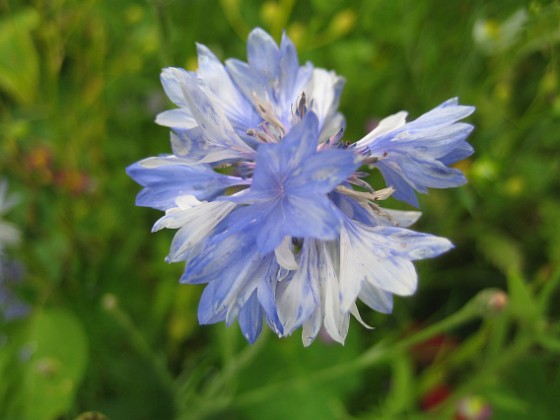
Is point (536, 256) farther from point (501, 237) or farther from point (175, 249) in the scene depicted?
point (175, 249)

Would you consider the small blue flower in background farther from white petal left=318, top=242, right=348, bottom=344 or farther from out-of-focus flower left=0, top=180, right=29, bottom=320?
out-of-focus flower left=0, top=180, right=29, bottom=320

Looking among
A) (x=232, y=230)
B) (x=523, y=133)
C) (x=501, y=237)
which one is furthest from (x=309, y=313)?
(x=501, y=237)

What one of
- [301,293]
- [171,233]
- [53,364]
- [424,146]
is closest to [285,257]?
[301,293]

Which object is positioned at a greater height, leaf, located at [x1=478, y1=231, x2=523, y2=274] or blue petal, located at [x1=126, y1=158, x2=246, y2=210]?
blue petal, located at [x1=126, y1=158, x2=246, y2=210]

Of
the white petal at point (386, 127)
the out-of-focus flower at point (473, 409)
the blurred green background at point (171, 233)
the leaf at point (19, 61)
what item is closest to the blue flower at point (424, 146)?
the white petal at point (386, 127)

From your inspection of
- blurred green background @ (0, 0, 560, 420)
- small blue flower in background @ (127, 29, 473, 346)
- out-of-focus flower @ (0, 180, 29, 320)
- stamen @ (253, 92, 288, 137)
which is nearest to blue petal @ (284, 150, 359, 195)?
small blue flower in background @ (127, 29, 473, 346)

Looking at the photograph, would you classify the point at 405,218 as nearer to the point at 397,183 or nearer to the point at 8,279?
the point at 397,183

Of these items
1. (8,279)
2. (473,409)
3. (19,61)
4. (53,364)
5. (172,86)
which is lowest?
(473,409)
